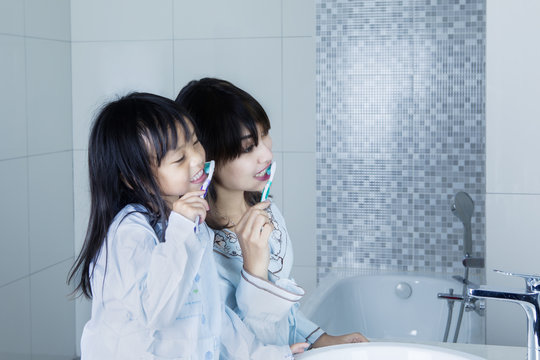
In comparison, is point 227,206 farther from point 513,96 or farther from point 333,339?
point 513,96

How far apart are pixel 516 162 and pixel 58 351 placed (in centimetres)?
196

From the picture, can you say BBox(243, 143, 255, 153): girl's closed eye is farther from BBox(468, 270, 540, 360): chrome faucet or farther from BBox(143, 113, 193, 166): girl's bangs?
BBox(468, 270, 540, 360): chrome faucet

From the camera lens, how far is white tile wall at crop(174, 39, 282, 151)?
2.44m

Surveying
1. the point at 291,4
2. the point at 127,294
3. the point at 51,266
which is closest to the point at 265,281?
the point at 127,294

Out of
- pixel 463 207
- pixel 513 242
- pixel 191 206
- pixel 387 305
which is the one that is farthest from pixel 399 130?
pixel 191 206

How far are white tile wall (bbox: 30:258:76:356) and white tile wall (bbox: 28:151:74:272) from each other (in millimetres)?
49

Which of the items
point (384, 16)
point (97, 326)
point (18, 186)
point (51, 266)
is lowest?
point (51, 266)

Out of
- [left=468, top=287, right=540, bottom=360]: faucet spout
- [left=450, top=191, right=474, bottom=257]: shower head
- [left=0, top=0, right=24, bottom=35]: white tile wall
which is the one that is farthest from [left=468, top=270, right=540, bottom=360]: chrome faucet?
[left=0, top=0, right=24, bottom=35]: white tile wall

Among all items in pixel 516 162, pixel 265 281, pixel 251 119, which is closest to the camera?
pixel 265 281

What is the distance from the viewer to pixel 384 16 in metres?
2.22

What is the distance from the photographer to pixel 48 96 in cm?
254

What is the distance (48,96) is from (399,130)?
4.37 feet

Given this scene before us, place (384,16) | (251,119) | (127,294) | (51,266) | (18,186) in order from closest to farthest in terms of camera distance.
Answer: (127,294) < (251,119) < (384,16) < (18,186) < (51,266)

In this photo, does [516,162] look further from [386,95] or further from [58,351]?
[58,351]
